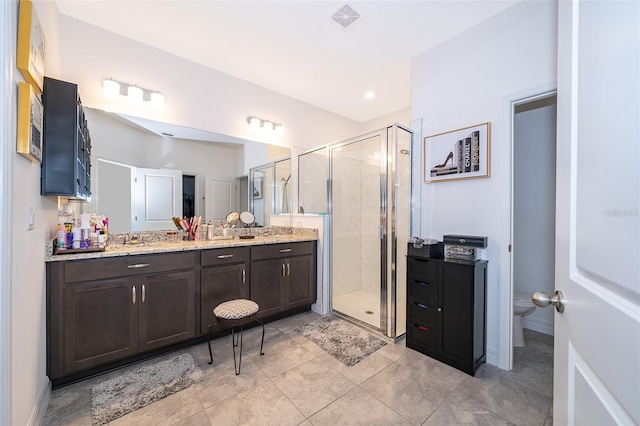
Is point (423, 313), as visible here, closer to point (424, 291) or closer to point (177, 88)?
point (424, 291)

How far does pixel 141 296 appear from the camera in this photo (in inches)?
77.7

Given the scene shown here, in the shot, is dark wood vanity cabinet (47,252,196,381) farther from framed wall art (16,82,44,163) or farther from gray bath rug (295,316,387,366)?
gray bath rug (295,316,387,366)

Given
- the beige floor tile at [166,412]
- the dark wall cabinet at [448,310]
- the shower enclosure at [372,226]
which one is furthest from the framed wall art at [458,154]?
the beige floor tile at [166,412]

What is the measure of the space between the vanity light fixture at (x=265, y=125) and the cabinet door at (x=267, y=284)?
66.5 inches

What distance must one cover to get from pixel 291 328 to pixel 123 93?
9.11 ft

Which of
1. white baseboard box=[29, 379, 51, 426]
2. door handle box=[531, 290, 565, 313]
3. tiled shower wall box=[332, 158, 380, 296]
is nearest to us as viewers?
door handle box=[531, 290, 565, 313]

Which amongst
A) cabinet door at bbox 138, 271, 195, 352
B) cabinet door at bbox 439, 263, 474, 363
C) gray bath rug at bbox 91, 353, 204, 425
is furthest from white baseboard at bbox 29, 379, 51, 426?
cabinet door at bbox 439, 263, 474, 363

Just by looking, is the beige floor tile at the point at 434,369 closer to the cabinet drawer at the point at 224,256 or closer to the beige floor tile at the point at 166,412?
the beige floor tile at the point at 166,412

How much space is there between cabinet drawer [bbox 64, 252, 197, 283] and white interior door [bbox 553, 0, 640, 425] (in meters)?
2.33

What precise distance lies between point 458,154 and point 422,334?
1577mm

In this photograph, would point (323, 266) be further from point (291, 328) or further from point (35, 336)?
point (35, 336)

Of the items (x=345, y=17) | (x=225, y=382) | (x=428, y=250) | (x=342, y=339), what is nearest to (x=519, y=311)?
(x=428, y=250)

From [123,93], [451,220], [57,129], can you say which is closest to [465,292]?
[451,220]

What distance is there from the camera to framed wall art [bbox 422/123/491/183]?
2.11 metres
